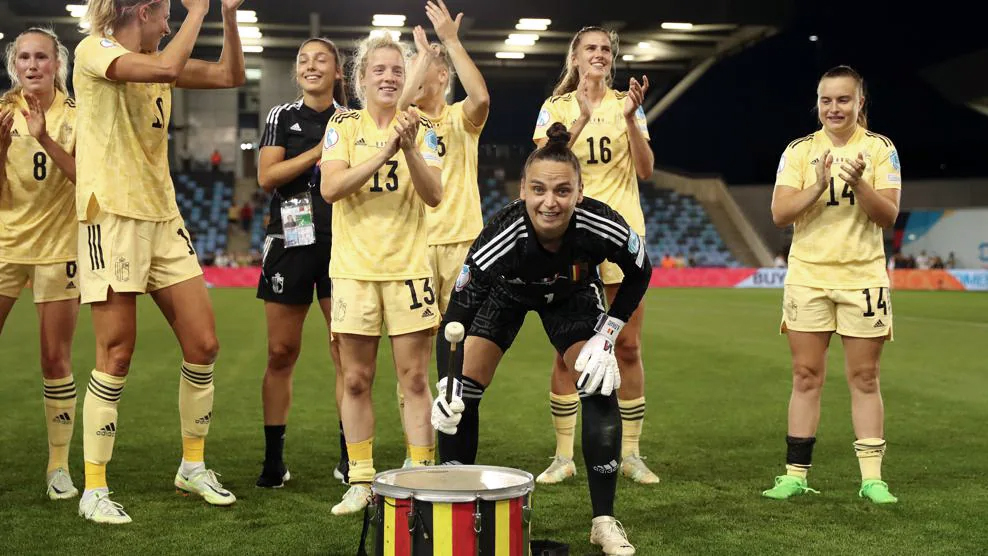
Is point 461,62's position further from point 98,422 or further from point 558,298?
point 98,422

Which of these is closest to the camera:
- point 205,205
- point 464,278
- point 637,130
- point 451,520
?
point 451,520

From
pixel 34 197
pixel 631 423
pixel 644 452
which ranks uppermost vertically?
pixel 34 197

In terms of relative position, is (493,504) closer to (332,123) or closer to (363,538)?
(363,538)

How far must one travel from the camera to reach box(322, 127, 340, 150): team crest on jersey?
499cm

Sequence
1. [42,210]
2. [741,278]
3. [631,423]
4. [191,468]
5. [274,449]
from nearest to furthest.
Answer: [191,468] < [42,210] < [274,449] < [631,423] < [741,278]

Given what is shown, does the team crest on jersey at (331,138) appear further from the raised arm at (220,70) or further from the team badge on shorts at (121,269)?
the team badge on shorts at (121,269)

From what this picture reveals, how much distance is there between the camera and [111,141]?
15.7 ft

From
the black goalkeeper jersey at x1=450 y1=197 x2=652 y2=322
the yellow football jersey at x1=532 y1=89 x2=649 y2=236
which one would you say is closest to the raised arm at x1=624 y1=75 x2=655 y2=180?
the yellow football jersey at x1=532 y1=89 x2=649 y2=236

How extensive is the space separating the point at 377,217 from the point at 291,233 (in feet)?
2.81

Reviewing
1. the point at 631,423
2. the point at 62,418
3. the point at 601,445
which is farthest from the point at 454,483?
the point at 62,418

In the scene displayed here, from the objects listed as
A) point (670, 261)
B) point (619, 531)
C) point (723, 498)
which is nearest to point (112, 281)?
point (619, 531)

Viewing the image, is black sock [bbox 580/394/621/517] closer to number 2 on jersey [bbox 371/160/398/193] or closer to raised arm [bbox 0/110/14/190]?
Result: number 2 on jersey [bbox 371/160/398/193]

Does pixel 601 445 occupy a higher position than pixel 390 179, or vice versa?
pixel 390 179

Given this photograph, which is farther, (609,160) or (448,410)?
(609,160)
